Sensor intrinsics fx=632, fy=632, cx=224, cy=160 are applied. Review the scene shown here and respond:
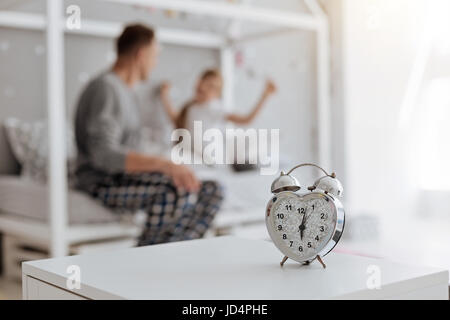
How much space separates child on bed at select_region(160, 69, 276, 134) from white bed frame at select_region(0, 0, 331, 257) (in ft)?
0.75

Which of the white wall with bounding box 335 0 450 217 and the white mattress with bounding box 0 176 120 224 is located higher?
the white wall with bounding box 335 0 450 217

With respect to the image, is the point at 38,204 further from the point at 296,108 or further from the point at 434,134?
the point at 434,134

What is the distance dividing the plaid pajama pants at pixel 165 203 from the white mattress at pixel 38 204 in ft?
0.22

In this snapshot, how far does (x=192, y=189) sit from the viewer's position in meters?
2.21

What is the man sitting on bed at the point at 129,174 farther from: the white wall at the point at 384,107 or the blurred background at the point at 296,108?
the white wall at the point at 384,107

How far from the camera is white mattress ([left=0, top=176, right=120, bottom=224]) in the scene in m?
2.28

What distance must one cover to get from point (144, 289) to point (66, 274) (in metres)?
0.15

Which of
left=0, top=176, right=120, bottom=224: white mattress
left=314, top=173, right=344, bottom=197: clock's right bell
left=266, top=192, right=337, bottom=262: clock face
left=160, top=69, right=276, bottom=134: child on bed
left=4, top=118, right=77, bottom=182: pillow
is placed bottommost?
left=0, top=176, right=120, bottom=224: white mattress

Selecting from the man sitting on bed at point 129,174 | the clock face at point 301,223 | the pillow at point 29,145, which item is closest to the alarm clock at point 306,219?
the clock face at point 301,223

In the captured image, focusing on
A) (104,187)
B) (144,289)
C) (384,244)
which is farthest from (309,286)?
(384,244)

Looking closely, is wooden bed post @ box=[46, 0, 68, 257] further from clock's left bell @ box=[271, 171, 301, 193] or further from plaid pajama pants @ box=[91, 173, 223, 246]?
clock's left bell @ box=[271, 171, 301, 193]

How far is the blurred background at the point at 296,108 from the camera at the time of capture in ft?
7.97

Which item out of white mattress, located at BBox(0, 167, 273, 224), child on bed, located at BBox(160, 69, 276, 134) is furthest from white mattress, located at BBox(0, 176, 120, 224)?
child on bed, located at BBox(160, 69, 276, 134)
